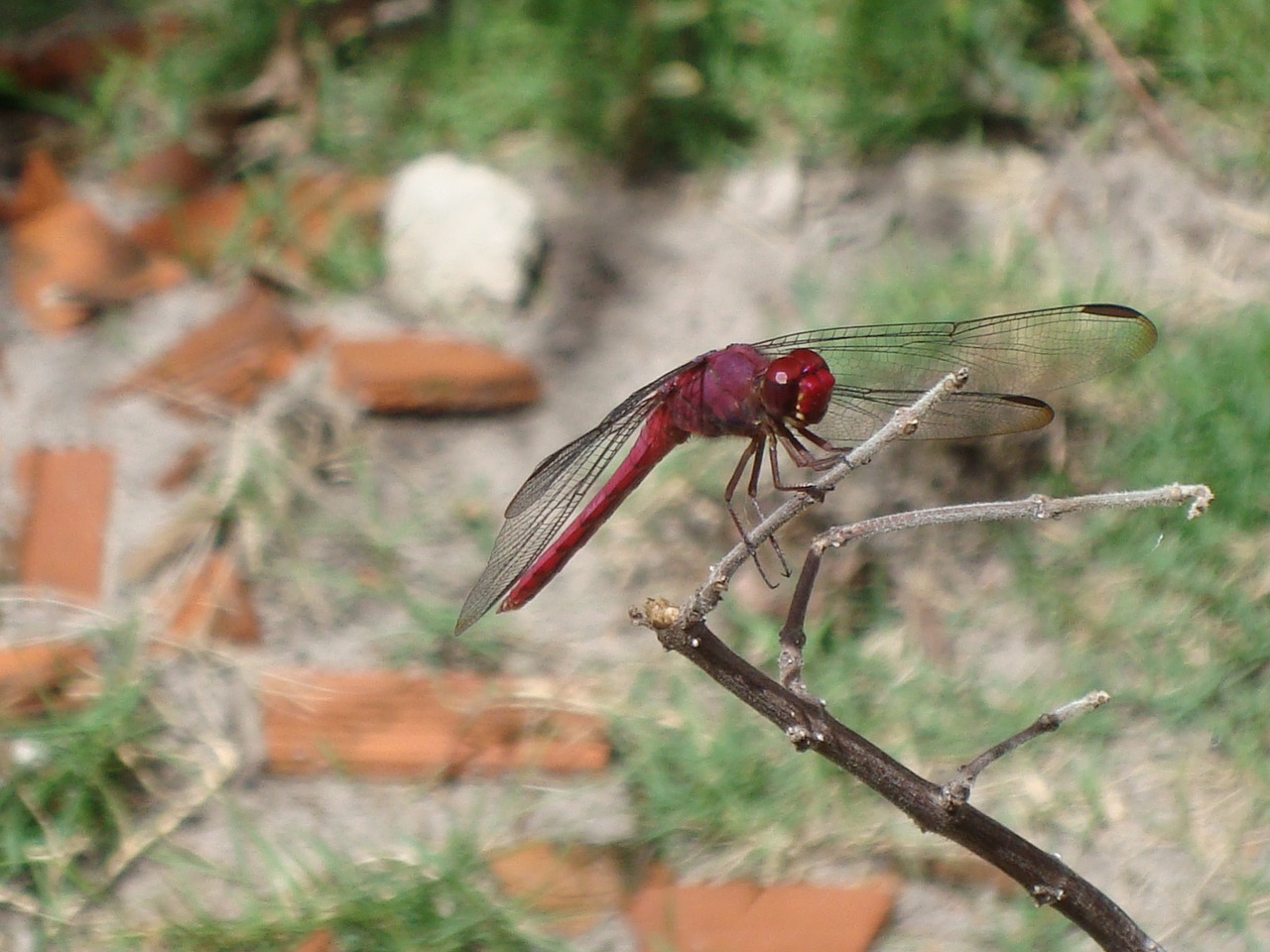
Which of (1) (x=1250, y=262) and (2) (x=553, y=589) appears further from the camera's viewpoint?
(1) (x=1250, y=262)

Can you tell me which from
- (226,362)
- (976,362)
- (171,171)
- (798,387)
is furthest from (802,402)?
(171,171)

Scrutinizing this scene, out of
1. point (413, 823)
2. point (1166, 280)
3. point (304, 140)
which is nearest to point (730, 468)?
point (413, 823)

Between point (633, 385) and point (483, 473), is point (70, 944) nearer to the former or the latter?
point (483, 473)

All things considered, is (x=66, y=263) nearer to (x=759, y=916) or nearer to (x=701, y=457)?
(x=701, y=457)

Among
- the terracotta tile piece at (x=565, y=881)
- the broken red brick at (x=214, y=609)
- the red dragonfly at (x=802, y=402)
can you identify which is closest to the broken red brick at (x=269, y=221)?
the broken red brick at (x=214, y=609)

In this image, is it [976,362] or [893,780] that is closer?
[893,780]

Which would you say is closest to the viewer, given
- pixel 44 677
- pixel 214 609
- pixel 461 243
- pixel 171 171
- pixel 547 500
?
pixel 547 500
